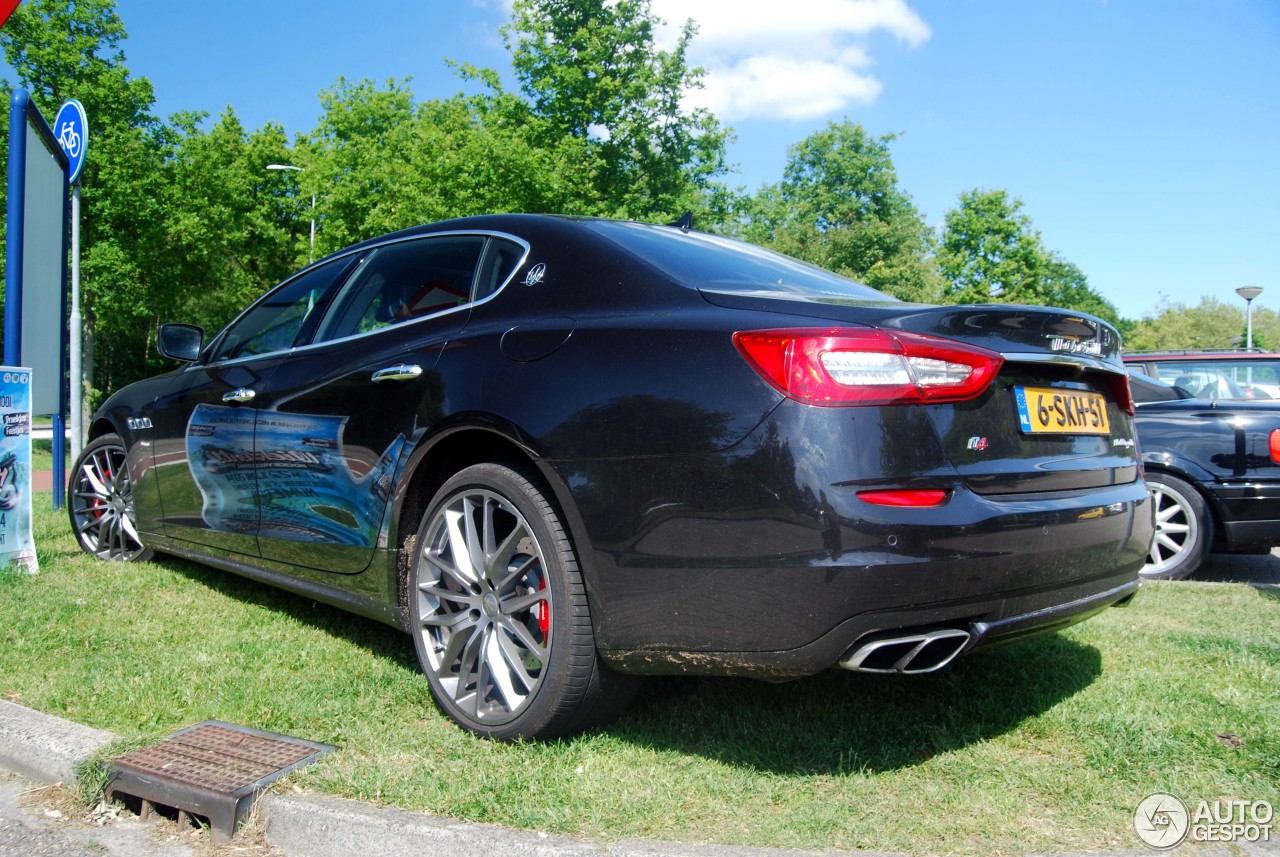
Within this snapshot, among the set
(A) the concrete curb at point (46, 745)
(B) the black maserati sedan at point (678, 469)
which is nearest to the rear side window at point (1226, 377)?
(B) the black maserati sedan at point (678, 469)

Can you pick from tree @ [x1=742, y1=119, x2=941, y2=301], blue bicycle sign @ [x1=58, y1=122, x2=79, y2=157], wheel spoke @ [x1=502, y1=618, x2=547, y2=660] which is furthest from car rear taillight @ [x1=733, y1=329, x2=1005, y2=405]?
tree @ [x1=742, y1=119, x2=941, y2=301]

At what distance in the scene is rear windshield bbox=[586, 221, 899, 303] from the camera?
2.89 m

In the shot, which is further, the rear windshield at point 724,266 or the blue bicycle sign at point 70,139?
the blue bicycle sign at point 70,139

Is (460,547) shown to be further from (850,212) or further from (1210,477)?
(850,212)

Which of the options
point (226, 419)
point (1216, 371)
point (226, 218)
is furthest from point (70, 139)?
point (226, 218)

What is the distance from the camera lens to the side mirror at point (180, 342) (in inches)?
195

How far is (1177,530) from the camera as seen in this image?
6.17 m

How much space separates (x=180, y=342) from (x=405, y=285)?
1957 millimetres

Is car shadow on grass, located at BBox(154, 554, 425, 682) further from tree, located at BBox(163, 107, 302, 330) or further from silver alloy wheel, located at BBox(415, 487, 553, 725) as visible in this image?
tree, located at BBox(163, 107, 302, 330)

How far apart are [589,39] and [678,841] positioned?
2506 cm

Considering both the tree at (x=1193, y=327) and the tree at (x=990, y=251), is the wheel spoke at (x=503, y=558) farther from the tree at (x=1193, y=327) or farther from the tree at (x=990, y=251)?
the tree at (x=1193, y=327)

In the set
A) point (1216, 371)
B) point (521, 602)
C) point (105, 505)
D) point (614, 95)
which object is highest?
point (614, 95)

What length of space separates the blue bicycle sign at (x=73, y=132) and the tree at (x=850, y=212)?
144ft

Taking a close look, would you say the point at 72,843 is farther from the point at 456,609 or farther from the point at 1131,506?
the point at 1131,506
